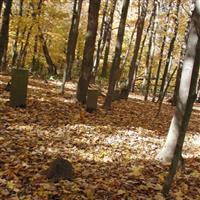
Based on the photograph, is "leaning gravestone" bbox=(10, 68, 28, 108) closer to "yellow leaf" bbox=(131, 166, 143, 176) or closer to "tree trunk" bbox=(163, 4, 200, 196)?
"yellow leaf" bbox=(131, 166, 143, 176)

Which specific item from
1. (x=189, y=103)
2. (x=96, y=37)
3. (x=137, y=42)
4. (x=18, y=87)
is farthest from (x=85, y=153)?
(x=96, y=37)

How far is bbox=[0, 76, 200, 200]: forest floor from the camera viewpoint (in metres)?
6.05

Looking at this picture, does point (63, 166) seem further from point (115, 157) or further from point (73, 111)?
point (73, 111)

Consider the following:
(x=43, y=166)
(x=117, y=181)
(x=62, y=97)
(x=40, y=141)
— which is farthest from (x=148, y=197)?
(x=62, y=97)

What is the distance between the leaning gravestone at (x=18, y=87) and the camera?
11.3 metres

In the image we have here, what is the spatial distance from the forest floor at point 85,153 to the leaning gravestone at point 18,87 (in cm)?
26

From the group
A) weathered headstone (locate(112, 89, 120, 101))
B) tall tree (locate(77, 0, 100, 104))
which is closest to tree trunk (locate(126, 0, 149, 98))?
weathered headstone (locate(112, 89, 120, 101))

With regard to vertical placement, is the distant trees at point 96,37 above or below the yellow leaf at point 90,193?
above

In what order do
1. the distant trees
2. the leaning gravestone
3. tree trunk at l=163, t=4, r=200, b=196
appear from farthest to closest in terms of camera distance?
the distant trees, the leaning gravestone, tree trunk at l=163, t=4, r=200, b=196

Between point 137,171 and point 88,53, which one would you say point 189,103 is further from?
point 88,53

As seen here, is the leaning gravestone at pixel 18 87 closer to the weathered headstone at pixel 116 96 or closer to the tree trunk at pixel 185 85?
the tree trunk at pixel 185 85

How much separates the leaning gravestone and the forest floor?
26cm

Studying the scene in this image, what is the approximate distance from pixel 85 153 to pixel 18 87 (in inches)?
160

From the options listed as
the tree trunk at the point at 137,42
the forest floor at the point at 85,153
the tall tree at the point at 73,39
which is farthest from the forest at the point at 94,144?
the tree trunk at the point at 137,42
